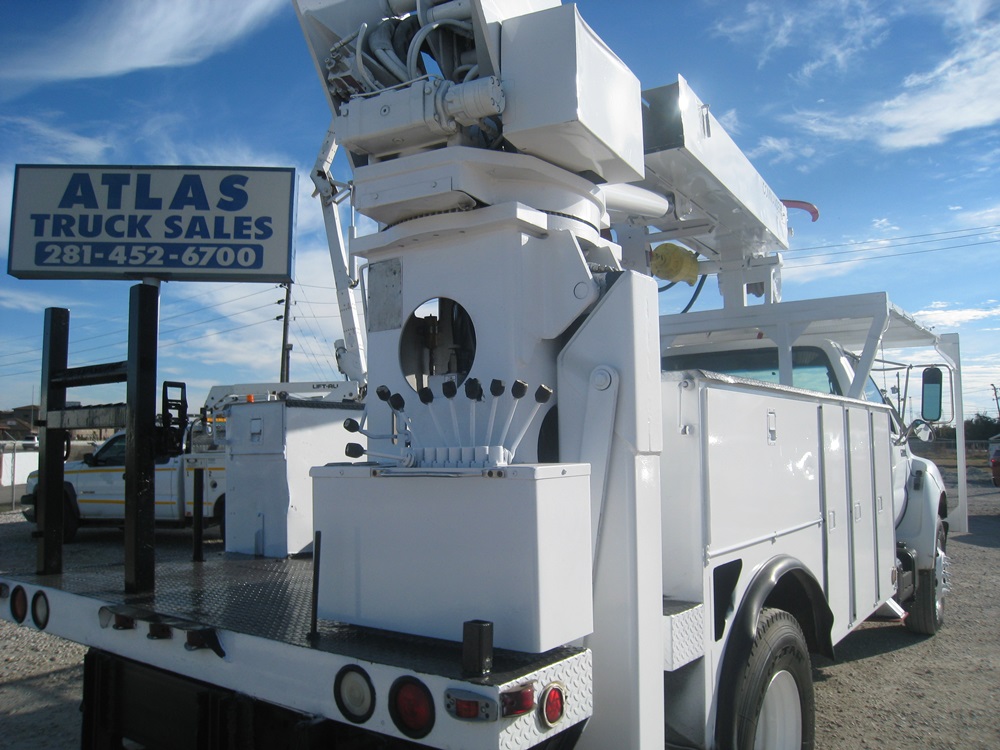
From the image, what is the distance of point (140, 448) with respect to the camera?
3381mm

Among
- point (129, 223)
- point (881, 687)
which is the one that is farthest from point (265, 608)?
point (881, 687)

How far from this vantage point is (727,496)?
293 centimetres

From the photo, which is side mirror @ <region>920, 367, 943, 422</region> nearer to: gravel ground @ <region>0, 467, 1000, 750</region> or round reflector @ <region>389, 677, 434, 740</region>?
gravel ground @ <region>0, 467, 1000, 750</region>

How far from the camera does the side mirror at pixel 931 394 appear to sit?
5.95 m

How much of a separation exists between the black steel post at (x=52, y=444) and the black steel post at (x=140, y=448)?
2.34 ft

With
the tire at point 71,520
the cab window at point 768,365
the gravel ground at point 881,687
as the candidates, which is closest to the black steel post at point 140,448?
the gravel ground at point 881,687

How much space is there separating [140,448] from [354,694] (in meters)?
1.77

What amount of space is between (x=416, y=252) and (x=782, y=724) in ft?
8.29

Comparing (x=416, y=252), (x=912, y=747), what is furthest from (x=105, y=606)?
(x=912, y=747)

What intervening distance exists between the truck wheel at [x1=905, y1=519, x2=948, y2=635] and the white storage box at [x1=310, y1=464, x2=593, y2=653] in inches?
203

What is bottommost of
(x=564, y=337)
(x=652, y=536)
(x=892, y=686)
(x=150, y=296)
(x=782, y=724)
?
(x=892, y=686)

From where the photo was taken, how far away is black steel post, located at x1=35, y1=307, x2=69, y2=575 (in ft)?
12.5

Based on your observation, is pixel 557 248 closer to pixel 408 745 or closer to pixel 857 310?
pixel 408 745

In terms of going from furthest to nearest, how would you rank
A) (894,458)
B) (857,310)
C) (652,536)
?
(894,458)
(857,310)
(652,536)
